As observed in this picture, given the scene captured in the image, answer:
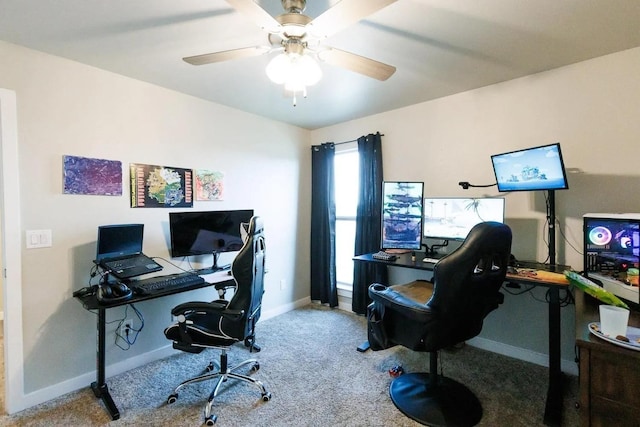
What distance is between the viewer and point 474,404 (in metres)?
1.95

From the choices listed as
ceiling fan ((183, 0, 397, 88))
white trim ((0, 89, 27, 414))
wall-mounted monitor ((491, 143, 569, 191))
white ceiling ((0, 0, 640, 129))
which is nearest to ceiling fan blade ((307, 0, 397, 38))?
ceiling fan ((183, 0, 397, 88))

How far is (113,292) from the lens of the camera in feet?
6.51

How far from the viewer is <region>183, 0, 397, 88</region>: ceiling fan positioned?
1236 mm

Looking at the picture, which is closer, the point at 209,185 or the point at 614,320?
the point at 614,320

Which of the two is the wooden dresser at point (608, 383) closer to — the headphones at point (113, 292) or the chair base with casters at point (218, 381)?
the chair base with casters at point (218, 381)

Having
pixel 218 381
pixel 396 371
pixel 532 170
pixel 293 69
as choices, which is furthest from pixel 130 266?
pixel 532 170

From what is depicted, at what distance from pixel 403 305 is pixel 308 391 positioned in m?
1.00

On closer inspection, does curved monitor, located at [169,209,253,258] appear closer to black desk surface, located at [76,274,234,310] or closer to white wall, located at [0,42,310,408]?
white wall, located at [0,42,310,408]

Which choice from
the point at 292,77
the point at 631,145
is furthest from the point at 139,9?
the point at 631,145

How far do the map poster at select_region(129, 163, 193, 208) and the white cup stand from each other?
299 cm

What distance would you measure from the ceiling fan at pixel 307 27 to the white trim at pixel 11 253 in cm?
136

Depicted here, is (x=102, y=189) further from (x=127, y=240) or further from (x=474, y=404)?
(x=474, y=404)

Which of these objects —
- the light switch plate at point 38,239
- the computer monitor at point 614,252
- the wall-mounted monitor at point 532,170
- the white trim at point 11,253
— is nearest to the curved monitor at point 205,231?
the light switch plate at point 38,239

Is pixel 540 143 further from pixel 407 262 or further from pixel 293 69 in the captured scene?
pixel 293 69
